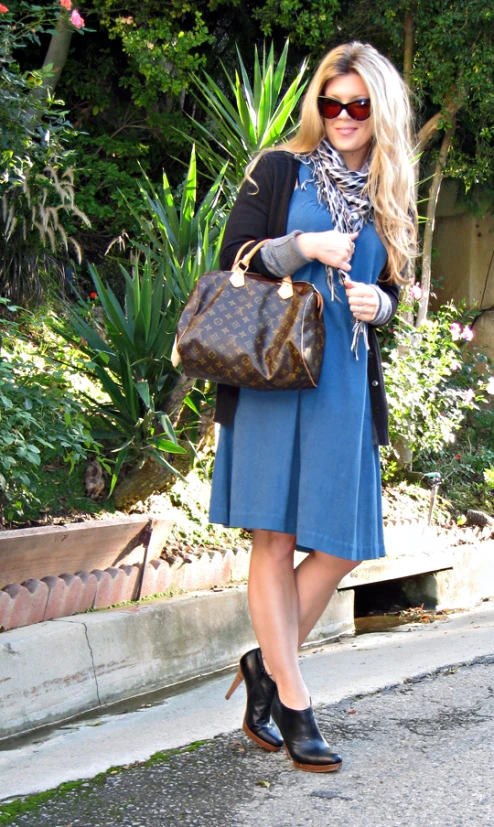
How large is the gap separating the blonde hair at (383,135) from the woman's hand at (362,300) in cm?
21

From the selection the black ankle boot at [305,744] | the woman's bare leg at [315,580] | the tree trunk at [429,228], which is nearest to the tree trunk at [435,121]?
the tree trunk at [429,228]

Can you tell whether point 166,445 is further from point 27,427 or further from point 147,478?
point 27,427

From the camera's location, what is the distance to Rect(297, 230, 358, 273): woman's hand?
241 cm

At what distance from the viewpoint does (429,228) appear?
6754mm

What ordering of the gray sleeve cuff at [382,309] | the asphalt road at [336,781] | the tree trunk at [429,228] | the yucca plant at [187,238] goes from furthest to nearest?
1. the tree trunk at [429,228]
2. the yucca plant at [187,238]
3. the gray sleeve cuff at [382,309]
4. the asphalt road at [336,781]

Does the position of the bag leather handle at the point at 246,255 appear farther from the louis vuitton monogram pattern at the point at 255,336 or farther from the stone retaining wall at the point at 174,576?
the stone retaining wall at the point at 174,576

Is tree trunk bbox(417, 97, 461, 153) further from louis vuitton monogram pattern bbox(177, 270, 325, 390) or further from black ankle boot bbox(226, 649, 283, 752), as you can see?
black ankle boot bbox(226, 649, 283, 752)

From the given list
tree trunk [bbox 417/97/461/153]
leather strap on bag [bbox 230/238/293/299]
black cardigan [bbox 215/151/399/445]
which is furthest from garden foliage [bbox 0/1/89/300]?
tree trunk [bbox 417/97/461/153]

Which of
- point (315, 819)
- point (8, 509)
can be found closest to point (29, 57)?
point (8, 509)

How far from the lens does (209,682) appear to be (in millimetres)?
3564

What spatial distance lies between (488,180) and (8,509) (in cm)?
541

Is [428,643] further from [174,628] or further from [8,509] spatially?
[8,509]

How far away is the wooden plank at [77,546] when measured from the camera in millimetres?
3357

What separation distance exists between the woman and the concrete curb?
2.44 ft
